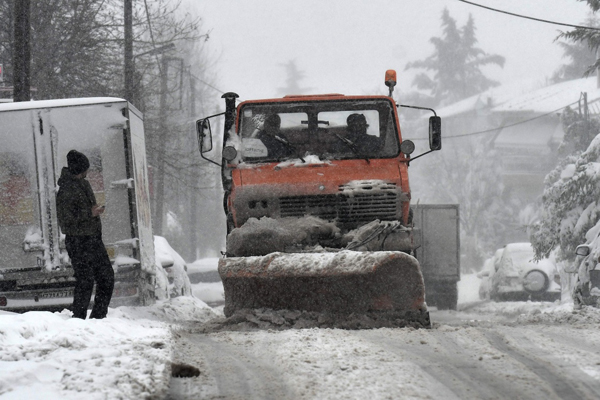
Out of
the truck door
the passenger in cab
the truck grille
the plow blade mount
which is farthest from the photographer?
the truck door

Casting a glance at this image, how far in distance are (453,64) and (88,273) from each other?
65972mm

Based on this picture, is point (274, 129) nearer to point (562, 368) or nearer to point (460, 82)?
point (562, 368)

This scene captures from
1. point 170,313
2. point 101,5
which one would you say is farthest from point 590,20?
point 170,313

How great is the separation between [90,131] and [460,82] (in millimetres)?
64532

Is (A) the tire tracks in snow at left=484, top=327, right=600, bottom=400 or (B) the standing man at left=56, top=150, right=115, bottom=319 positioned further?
(B) the standing man at left=56, top=150, right=115, bottom=319

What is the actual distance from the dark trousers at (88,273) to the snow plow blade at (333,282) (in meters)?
1.33

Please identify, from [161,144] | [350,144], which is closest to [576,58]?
A: [161,144]

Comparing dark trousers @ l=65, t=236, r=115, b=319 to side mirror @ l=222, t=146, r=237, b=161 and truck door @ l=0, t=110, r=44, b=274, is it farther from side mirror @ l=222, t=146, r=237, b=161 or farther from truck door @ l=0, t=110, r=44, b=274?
truck door @ l=0, t=110, r=44, b=274

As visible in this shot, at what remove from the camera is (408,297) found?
26.0 ft

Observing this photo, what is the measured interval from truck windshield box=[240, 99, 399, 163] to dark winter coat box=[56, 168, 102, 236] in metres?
1.80

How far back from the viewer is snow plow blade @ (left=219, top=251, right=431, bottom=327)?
7688mm

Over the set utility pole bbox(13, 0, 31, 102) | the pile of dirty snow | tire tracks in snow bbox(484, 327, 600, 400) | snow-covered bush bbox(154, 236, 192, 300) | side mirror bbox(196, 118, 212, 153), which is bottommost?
snow-covered bush bbox(154, 236, 192, 300)

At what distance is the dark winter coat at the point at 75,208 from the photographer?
871 cm

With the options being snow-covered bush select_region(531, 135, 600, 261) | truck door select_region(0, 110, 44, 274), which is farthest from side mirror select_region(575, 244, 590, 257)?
truck door select_region(0, 110, 44, 274)
